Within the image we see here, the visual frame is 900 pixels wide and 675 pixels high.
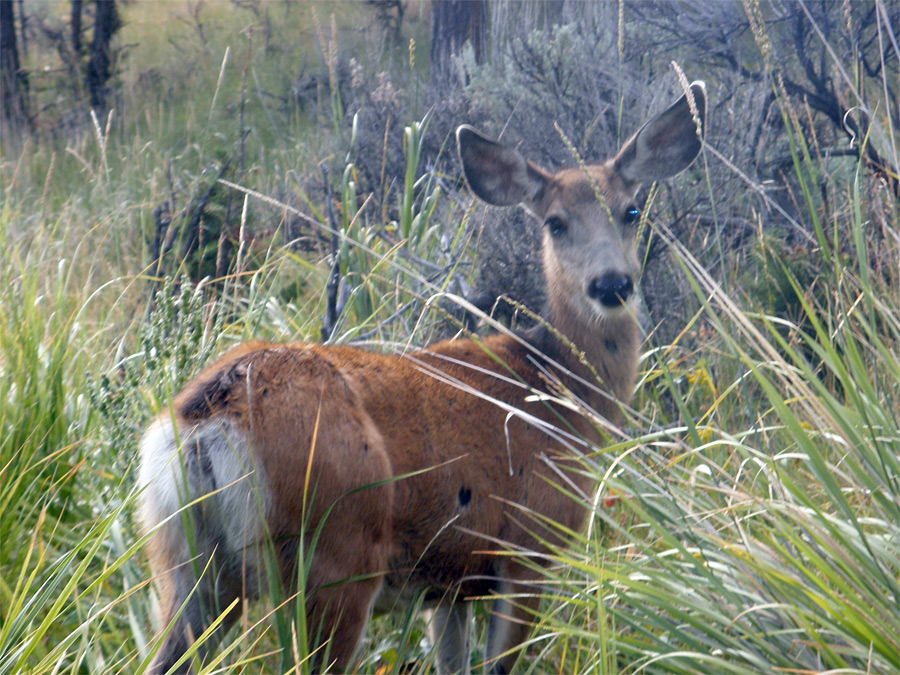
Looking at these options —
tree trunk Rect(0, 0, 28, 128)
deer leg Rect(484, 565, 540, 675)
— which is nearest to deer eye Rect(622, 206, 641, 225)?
deer leg Rect(484, 565, 540, 675)

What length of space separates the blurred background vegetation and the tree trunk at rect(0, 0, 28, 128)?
4.33 feet

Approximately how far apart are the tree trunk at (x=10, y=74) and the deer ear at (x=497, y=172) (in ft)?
33.8

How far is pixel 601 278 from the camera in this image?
3527 mm

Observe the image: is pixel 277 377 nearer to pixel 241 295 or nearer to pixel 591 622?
pixel 591 622

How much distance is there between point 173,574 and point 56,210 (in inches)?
289

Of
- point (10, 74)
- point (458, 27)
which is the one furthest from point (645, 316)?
point (10, 74)

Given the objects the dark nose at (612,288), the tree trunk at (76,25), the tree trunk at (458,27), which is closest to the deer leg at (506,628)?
the dark nose at (612,288)

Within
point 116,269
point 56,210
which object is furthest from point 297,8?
point 116,269

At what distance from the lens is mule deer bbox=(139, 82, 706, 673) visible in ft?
7.95

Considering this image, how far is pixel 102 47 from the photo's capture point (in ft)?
46.1

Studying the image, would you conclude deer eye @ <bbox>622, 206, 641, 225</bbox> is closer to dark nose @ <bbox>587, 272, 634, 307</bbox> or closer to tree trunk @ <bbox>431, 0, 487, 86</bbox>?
dark nose @ <bbox>587, 272, 634, 307</bbox>

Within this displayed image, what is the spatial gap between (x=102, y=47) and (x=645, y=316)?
12.2 meters

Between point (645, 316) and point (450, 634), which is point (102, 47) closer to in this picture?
point (645, 316)

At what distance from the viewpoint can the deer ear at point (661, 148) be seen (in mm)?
3951
